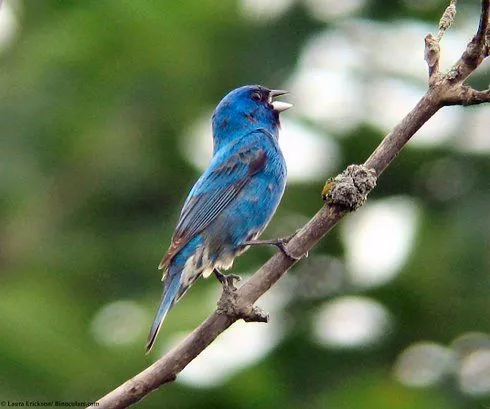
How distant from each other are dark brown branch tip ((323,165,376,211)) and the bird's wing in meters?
1.69

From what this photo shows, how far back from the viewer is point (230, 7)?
452 inches

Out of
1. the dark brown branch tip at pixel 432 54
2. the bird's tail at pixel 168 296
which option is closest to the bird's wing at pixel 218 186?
the bird's tail at pixel 168 296

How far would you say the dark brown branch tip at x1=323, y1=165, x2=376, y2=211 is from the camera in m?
4.28

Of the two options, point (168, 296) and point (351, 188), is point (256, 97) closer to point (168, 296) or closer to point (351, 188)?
point (168, 296)

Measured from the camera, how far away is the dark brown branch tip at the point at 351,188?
428 cm

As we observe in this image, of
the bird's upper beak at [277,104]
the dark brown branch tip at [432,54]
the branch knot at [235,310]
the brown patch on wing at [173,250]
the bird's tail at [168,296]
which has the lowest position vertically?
the branch knot at [235,310]

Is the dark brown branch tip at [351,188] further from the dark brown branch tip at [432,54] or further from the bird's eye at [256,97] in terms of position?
the bird's eye at [256,97]

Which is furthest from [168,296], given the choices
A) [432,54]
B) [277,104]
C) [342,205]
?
[277,104]

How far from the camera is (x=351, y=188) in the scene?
430 cm

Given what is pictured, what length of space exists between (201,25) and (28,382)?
407 cm

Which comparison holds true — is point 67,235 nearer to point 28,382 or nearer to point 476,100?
point 28,382

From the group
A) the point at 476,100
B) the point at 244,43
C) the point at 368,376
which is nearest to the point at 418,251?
the point at 368,376

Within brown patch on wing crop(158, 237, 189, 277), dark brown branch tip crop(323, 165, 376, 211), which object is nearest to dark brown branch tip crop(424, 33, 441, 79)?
dark brown branch tip crop(323, 165, 376, 211)

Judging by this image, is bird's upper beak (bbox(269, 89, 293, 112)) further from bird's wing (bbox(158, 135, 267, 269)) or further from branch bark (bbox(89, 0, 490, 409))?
branch bark (bbox(89, 0, 490, 409))
